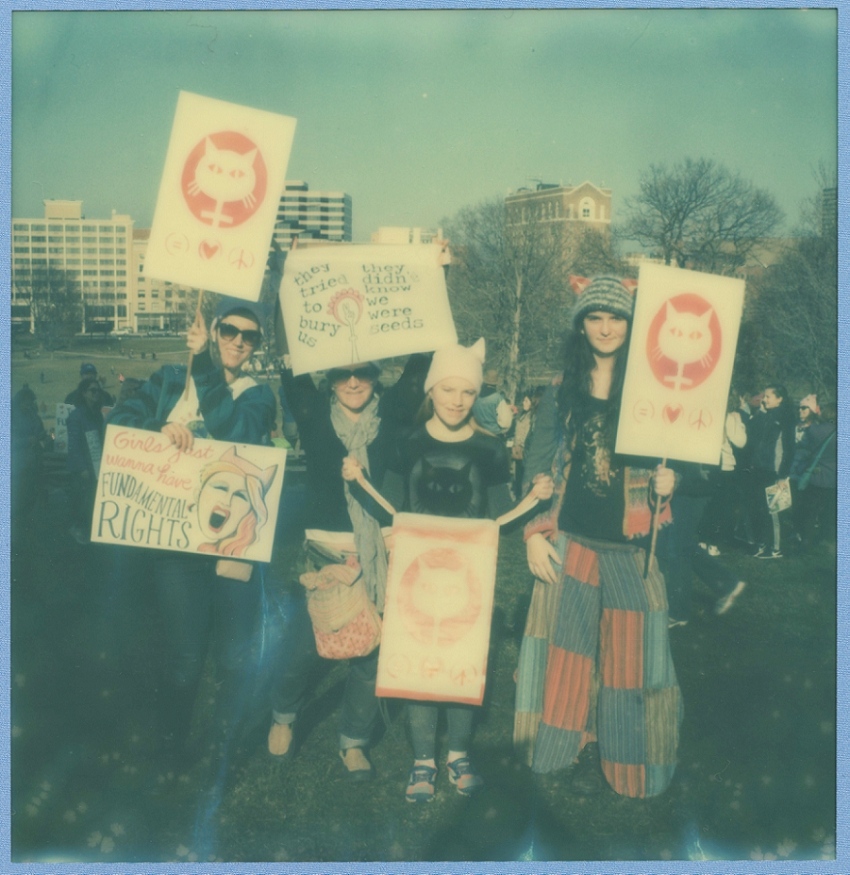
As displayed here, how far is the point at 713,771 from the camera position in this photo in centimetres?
383

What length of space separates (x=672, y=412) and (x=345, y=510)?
4.72ft

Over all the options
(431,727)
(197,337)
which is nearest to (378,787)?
(431,727)

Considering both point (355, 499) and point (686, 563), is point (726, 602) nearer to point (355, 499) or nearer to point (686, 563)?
point (686, 563)

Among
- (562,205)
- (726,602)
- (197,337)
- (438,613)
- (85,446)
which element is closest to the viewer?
(197,337)

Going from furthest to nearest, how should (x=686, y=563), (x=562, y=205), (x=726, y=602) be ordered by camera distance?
(x=726, y=602) → (x=686, y=563) → (x=562, y=205)

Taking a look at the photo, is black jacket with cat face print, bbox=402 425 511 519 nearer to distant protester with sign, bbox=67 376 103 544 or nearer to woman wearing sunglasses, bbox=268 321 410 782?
woman wearing sunglasses, bbox=268 321 410 782

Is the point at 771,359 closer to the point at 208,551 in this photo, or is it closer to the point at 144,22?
the point at 208,551

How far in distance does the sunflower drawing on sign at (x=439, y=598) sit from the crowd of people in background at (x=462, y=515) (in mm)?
153

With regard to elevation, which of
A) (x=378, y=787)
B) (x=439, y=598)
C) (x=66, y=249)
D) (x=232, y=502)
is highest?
(x=66, y=249)

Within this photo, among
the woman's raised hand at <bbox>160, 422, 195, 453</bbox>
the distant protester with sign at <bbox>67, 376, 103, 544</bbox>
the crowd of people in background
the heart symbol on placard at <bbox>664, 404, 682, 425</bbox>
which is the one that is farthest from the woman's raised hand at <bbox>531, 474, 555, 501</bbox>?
the distant protester with sign at <bbox>67, 376, 103, 544</bbox>

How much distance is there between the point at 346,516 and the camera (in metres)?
3.63

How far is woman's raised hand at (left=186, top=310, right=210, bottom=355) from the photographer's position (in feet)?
11.5

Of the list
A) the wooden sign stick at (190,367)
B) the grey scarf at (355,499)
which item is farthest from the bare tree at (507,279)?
the wooden sign stick at (190,367)

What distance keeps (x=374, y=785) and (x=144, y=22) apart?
141 inches
